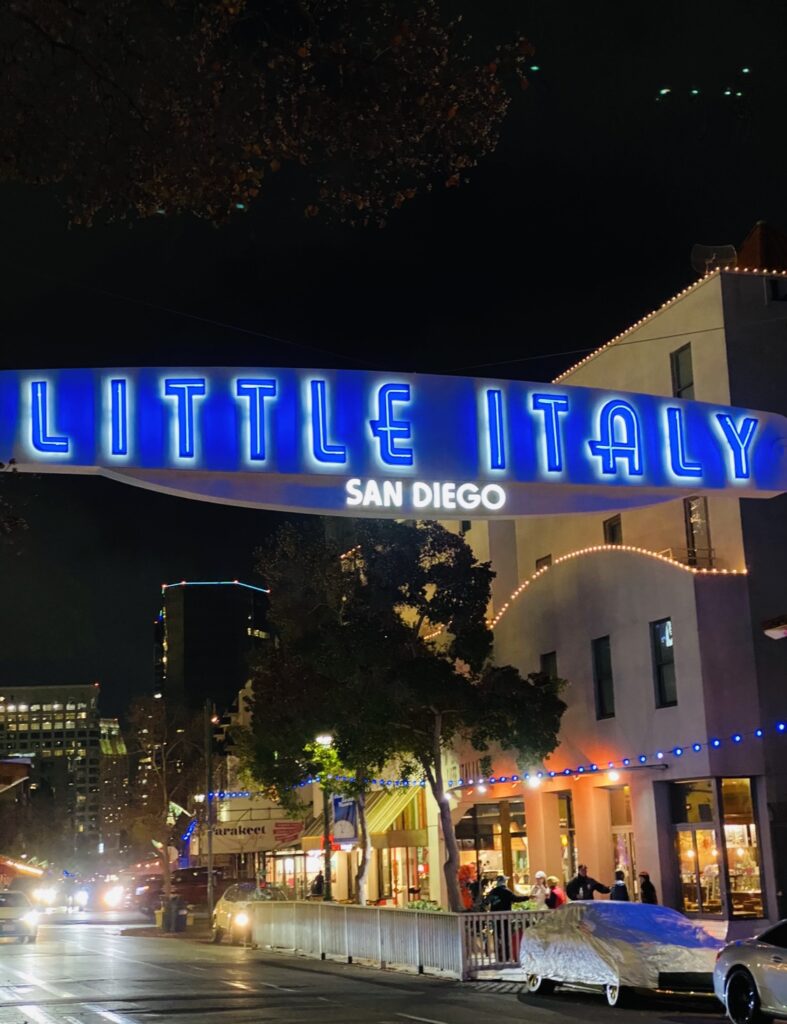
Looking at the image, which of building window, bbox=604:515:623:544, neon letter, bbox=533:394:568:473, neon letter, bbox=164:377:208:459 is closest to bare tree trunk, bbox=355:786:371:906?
building window, bbox=604:515:623:544

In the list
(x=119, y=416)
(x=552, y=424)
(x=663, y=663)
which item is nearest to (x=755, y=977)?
(x=552, y=424)

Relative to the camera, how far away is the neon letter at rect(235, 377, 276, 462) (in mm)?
19344

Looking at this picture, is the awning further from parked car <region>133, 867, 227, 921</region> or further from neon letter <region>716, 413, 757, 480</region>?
neon letter <region>716, 413, 757, 480</region>

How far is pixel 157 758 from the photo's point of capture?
76312 mm

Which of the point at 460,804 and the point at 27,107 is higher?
the point at 27,107

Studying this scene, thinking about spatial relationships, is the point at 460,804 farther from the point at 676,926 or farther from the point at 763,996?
the point at 763,996

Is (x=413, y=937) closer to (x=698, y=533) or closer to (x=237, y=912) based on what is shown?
(x=698, y=533)

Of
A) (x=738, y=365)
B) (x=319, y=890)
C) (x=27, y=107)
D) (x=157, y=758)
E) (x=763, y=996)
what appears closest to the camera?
(x=27, y=107)

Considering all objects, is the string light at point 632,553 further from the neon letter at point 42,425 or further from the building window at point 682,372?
the neon letter at point 42,425

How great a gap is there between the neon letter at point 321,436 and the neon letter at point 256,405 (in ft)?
2.19

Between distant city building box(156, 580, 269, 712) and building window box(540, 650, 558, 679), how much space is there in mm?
154467

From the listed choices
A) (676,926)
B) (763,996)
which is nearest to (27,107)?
(763,996)

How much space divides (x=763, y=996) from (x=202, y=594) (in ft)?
583

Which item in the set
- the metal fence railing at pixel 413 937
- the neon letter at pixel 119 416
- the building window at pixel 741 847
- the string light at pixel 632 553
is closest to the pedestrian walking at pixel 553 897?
the metal fence railing at pixel 413 937
